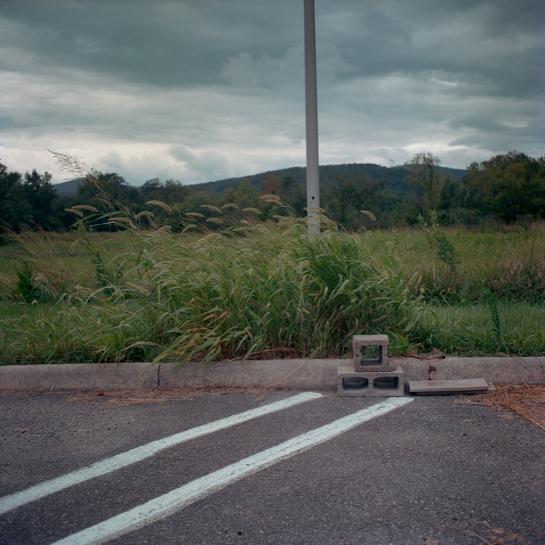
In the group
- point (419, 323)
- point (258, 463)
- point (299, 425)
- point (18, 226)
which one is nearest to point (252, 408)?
point (299, 425)

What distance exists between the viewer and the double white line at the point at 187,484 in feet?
9.59

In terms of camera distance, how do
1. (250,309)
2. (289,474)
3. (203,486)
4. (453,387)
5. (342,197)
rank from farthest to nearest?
(342,197) < (250,309) < (453,387) < (289,474) < (203,486)

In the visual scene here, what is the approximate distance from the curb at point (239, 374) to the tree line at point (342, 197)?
1.55 m

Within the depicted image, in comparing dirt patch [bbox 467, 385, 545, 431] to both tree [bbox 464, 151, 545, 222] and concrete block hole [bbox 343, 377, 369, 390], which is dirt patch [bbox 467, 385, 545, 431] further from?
tree [bbox 464, 151, 545, 222]

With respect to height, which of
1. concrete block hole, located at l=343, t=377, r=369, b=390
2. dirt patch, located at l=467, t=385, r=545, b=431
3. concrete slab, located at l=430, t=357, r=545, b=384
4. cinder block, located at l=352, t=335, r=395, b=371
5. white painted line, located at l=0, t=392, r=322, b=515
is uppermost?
cinder block, located at l=352, t=335, r=395, b=371

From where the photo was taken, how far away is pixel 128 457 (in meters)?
3.77

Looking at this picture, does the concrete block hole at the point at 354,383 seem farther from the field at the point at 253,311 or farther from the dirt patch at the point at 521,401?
the dirt patch at the point at 521,401

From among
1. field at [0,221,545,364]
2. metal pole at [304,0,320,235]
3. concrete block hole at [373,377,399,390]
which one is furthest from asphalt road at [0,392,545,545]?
metal pole at [304,0,320,235]

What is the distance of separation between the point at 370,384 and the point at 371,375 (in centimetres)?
7

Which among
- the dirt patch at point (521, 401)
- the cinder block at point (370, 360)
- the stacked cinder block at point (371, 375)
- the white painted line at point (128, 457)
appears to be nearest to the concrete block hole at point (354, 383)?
the stacked cinder block at point (371, 375)

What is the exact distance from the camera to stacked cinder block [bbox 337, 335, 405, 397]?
4887mm

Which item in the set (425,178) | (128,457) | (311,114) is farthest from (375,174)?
(128,457)

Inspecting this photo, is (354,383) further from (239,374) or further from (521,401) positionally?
(521,401)

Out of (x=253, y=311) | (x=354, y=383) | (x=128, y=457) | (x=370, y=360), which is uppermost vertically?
(x=253, y=311)
